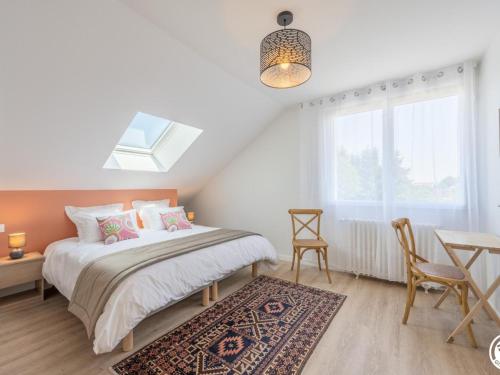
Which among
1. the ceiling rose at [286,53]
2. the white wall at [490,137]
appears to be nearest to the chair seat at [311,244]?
the white wall at [490,137]

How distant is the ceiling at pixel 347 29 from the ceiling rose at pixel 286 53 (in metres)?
0.22

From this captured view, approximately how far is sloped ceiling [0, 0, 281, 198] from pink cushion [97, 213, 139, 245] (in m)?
0.72

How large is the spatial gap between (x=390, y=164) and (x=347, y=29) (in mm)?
1655

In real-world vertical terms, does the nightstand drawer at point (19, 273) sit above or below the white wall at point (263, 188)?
below

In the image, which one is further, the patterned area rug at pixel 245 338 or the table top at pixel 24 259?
the table top at pixel 24 259

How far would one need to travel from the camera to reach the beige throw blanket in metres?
1.71

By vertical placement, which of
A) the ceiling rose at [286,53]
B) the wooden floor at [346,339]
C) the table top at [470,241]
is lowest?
the wooden floor at [346,339]

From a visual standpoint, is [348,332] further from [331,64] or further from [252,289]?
[331,64]

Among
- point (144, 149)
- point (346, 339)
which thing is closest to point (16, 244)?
point (144, 149)

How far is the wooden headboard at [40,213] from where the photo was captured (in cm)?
260

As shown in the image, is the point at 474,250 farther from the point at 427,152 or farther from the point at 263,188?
the point at 263,188

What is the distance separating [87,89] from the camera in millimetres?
2162

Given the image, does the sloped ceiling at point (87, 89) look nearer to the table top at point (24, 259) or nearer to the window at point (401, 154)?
the table top at point (24, 259)

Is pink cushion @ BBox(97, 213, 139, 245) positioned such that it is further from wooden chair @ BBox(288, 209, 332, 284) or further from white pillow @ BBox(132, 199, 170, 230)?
wooden chair @ BBox(288, 209, 332, 284)
